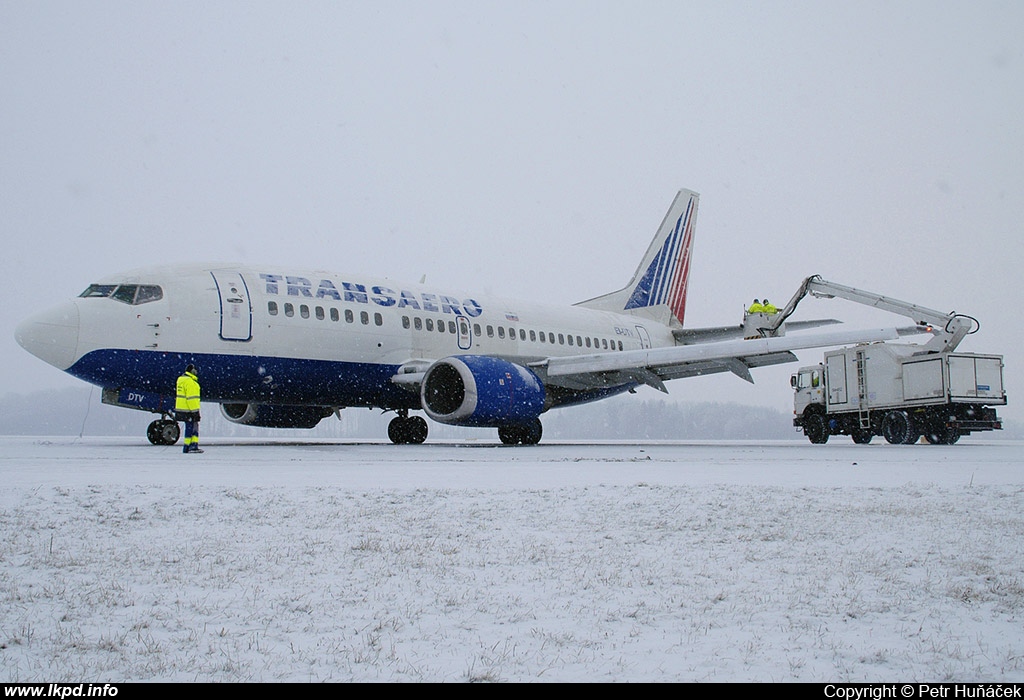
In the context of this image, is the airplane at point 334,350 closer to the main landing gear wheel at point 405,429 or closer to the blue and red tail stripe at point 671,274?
the main landing gear wheel at point 405,429

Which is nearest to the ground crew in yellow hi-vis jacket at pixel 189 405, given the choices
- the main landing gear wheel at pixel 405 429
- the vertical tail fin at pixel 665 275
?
the main landing gear wheel at pixel 405 429

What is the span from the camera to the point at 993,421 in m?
18.6

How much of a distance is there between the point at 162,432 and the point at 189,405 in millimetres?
2159

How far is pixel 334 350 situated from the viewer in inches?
624

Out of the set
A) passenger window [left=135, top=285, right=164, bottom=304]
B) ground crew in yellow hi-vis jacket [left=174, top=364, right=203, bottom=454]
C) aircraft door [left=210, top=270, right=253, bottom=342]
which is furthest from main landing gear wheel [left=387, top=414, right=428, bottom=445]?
passenger window [left=135, top=285, right=164, bottom=304]

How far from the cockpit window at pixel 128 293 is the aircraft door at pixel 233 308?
3.37 feet

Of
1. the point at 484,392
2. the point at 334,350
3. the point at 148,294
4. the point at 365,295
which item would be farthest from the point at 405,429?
the point at 148,294

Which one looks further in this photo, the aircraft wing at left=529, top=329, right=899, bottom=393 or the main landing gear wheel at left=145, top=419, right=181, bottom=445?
the aircraft wing at left=529, top=329, right=899, bottom=393

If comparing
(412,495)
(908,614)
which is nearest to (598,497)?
(412,495)

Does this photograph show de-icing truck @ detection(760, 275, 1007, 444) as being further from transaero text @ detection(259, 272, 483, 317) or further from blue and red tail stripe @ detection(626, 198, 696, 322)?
transaero text @ detection(259, 272, 483, 317)

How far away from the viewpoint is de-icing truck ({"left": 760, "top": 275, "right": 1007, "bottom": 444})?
61.0ft

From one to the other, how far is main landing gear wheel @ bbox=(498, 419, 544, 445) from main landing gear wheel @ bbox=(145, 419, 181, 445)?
20.3 ft

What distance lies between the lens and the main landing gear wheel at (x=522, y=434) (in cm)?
1712
